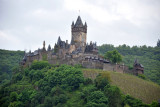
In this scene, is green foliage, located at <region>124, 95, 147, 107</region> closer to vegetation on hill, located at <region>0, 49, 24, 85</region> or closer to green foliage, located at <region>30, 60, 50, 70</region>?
green foliage, located at <region>30, 60, 50, 70</region>

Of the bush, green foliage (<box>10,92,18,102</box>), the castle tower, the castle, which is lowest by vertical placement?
green foliage (<box>10,92,18,102</box>)

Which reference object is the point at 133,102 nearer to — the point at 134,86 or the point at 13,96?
the point at 134,86

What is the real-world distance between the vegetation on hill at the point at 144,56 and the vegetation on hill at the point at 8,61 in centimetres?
3115

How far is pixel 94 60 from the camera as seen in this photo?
87.8 meters

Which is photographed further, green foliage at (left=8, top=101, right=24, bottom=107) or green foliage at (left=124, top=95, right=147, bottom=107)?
green foliage at (left=8, top=101, right=24, bottom=107)

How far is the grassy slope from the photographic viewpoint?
256ft

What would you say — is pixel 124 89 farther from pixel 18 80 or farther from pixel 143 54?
pixel 143 54

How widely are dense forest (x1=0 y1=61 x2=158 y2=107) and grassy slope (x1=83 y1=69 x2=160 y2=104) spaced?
3460mm

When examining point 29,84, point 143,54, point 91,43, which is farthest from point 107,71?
point 143,54

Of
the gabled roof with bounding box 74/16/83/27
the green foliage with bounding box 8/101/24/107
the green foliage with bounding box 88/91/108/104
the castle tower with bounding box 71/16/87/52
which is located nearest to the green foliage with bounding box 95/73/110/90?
the green foliage with bounding box 88/91/108/104

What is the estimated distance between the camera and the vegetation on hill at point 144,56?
11825 centimetres

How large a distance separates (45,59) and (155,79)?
31.8m

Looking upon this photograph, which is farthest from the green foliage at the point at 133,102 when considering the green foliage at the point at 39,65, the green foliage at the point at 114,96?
the green foliage at the point at 39,65

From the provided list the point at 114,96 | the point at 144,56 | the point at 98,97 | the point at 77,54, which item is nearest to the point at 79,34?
the point at 77,54
